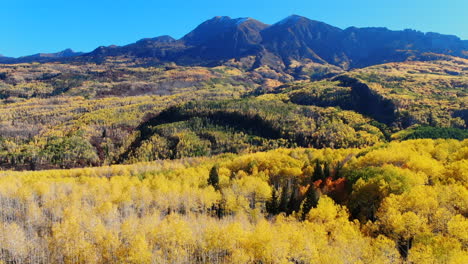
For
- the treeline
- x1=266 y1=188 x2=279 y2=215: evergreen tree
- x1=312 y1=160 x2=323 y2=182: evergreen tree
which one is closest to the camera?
the treeline

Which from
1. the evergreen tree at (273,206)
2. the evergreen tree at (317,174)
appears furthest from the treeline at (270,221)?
the evergreen tree at (273,206)

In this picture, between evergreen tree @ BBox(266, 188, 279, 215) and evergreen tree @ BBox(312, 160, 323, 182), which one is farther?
evergreen tree @ BBox(312, 160, 323, 182)

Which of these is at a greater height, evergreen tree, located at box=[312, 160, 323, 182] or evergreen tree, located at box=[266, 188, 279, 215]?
evergreen tree, located at box=[312, 160, 323, 182]

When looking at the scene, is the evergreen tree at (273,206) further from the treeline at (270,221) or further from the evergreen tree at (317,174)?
the evergreen tree at (317,174)

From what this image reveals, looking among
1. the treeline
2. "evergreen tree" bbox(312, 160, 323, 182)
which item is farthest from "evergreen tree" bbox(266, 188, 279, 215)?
"evergreen tree" bbox(312, 160, 323, 182)

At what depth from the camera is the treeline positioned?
6228 centimetres

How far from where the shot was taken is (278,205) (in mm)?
102812

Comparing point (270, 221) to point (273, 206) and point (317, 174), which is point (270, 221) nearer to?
point (273, 206)

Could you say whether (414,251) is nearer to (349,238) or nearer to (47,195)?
(349,238)

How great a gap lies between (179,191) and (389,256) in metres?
87.0

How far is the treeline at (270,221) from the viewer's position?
62.3 meters

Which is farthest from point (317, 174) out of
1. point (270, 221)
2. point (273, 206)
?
point (270, 221)

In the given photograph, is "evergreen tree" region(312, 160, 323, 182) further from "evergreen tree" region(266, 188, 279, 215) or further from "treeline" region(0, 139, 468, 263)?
"evergreen tree" region(266, 188, 279, 215)

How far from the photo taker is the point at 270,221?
93250 millimetres
